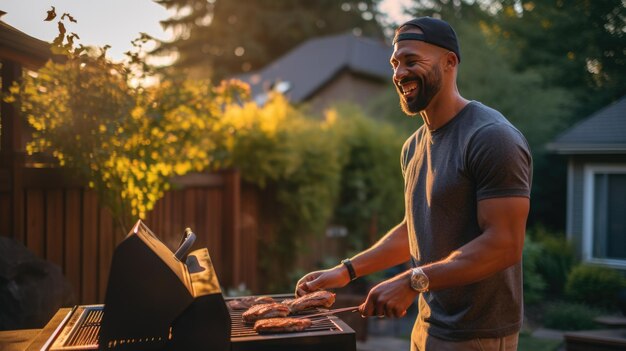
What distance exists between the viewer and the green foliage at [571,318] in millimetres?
7777

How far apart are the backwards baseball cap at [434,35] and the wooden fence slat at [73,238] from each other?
3.19 m

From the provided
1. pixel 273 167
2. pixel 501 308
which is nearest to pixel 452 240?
pixel 501 308

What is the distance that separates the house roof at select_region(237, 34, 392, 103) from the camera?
19.0 meters

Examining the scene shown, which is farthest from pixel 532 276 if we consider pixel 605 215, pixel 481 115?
pixel 481 115

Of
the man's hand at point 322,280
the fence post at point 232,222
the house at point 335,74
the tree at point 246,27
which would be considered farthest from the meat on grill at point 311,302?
the tree at point 246,27

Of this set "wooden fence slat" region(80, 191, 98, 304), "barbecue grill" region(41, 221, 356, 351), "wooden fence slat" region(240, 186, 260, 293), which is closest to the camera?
"barbecue grill" region(41, 221, 356, 351)

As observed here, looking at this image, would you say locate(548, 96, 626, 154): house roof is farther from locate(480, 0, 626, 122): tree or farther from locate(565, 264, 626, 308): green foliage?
locate(565, 264, 626, 308): green foliage

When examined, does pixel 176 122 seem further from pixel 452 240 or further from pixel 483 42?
pixel 483 42

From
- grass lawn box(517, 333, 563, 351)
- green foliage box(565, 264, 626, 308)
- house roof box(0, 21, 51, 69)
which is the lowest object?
grass lawn box(517, 333, 563, 351)

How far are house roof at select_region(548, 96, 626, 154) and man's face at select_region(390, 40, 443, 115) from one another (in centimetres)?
862

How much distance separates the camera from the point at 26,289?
11.8ft

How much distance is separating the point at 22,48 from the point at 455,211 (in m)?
2.79

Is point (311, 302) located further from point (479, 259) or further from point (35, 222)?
point (35, 222)

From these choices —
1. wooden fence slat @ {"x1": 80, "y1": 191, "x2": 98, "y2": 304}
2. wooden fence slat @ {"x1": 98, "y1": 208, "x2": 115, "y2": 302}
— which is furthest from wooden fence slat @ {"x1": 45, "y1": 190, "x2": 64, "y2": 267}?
wooden fence slat @ {"x1": 98, "y1": 208, "x2": 115, "y2": 302}
